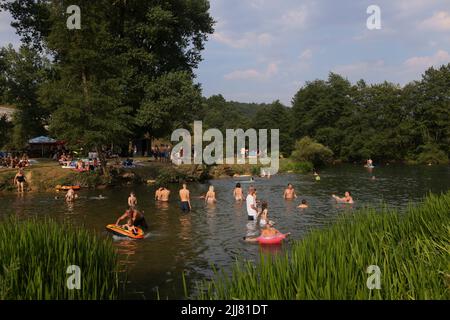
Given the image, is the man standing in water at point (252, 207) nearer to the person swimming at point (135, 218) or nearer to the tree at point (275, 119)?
the person swimming at point (135, 218)

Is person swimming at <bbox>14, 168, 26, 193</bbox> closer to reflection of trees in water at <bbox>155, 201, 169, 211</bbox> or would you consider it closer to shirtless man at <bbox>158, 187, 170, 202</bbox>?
shirtless man at <bbox>158, 187, 170, 202</bbox>

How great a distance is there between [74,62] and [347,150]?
74.3 meters

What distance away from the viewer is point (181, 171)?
52875 mm

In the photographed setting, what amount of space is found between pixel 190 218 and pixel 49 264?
705 inches

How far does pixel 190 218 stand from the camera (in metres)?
28.0

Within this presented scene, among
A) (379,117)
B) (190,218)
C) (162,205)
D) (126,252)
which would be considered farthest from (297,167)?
(126,252)

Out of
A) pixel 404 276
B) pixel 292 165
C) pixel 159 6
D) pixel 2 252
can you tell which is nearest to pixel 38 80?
pixel 159 6

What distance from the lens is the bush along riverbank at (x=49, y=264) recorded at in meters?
9.02

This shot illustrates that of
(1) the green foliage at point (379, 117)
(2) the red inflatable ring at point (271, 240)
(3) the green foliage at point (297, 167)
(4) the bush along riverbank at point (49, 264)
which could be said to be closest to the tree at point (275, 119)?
(1) the green foliage at point (379, 117)

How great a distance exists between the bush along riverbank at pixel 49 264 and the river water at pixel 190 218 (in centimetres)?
197

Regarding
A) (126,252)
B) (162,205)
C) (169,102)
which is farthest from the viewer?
(169,102)

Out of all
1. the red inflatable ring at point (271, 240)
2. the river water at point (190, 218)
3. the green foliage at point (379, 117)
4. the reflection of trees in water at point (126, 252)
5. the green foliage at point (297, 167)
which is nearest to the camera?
the river water at point (190, 218)

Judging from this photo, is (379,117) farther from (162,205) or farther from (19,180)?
(19,180)

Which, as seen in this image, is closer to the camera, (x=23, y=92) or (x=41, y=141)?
(x=41, y=141)
